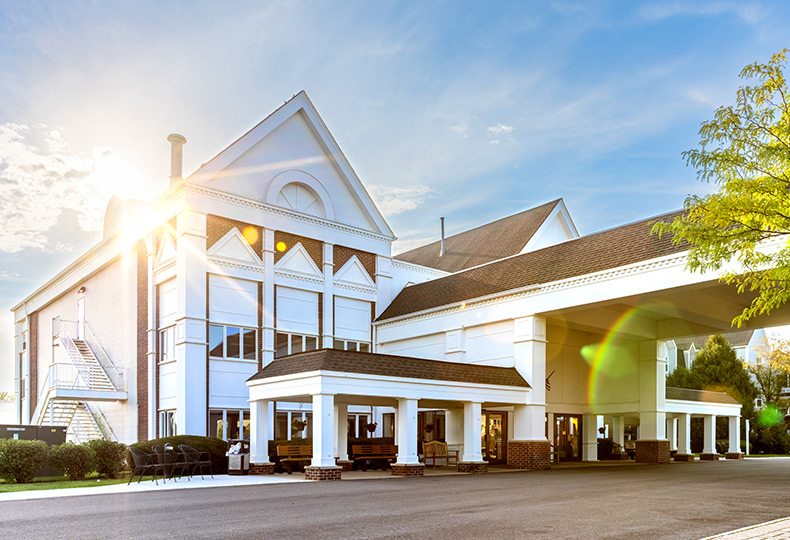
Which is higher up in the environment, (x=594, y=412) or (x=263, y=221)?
(x=263, y=221)

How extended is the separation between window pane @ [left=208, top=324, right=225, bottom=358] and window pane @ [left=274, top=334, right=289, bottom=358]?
2.48 meters

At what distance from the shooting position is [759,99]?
1254 cm

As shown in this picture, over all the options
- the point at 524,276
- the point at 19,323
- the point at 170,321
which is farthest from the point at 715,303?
the point at 19,323

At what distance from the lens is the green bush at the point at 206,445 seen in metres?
21.6

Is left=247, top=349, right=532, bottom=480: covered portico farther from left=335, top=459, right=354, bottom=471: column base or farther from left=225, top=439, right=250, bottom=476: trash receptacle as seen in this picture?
left=225, top=439, right=250, bottom=476: trash receptacle

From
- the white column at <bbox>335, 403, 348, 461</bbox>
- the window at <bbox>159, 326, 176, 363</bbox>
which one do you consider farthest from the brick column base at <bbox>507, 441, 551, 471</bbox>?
the window at <bbox>159, 326, 176, 363</bbox>

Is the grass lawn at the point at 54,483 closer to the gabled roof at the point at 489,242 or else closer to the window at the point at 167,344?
the window at the point at 167,344

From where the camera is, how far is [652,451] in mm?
31578

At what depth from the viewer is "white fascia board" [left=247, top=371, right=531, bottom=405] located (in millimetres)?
20531

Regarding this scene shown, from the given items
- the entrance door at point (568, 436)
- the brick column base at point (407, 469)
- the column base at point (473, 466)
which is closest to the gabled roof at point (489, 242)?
the entrance door at point (568, 436)

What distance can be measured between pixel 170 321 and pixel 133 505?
1444 centimetres

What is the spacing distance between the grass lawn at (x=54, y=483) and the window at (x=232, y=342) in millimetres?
6364

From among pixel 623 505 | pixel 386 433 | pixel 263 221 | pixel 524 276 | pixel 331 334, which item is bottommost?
pixel 386 433

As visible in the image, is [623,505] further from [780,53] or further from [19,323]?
A: [19,323]
